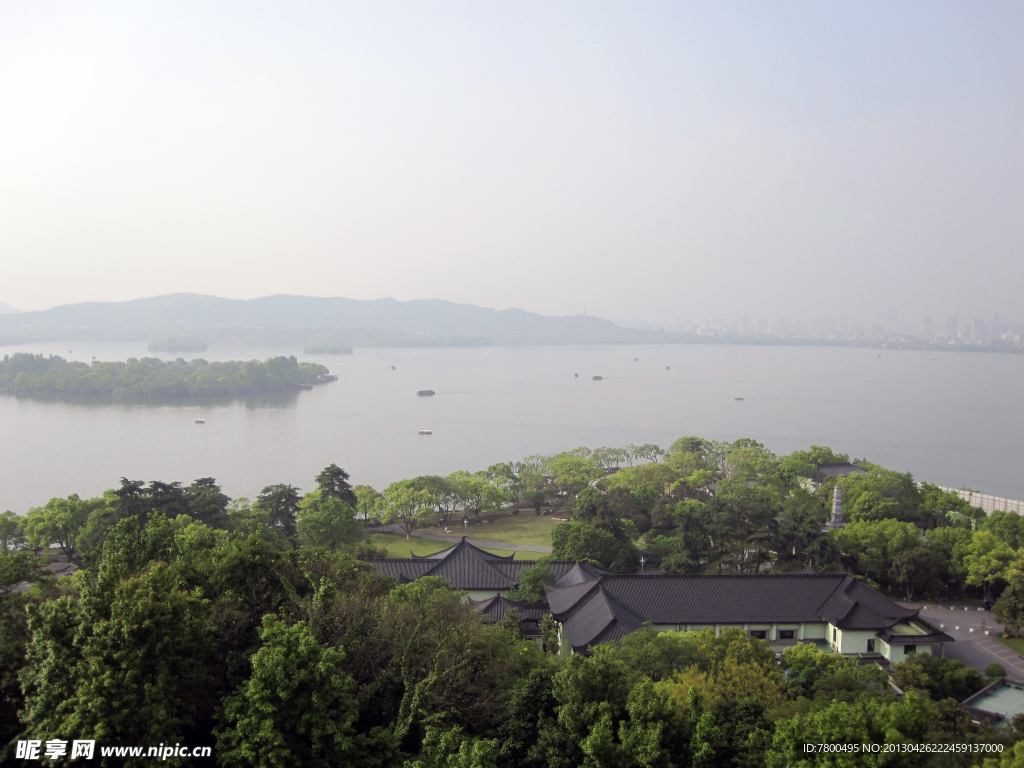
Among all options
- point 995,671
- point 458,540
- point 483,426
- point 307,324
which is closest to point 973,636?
point 995,671

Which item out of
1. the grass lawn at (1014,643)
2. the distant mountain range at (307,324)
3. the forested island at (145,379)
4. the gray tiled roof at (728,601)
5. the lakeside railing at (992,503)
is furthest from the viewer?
the distant mountain range at (307,324)

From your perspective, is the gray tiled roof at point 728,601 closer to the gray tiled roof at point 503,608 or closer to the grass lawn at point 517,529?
the gray tiled roof at point 503,608

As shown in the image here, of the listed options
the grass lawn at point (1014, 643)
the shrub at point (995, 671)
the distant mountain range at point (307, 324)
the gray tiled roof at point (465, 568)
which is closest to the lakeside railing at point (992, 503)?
the grass lawn at point (1014, 643)

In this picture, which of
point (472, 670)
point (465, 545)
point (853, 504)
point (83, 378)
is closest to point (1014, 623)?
point (853, 504)

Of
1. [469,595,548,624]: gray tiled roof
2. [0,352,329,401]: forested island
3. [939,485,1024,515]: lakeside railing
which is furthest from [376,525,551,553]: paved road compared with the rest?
[0,352,329,401]: forested island

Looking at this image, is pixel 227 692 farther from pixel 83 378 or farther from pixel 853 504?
pixel 83 378

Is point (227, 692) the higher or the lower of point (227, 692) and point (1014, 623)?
the higher
